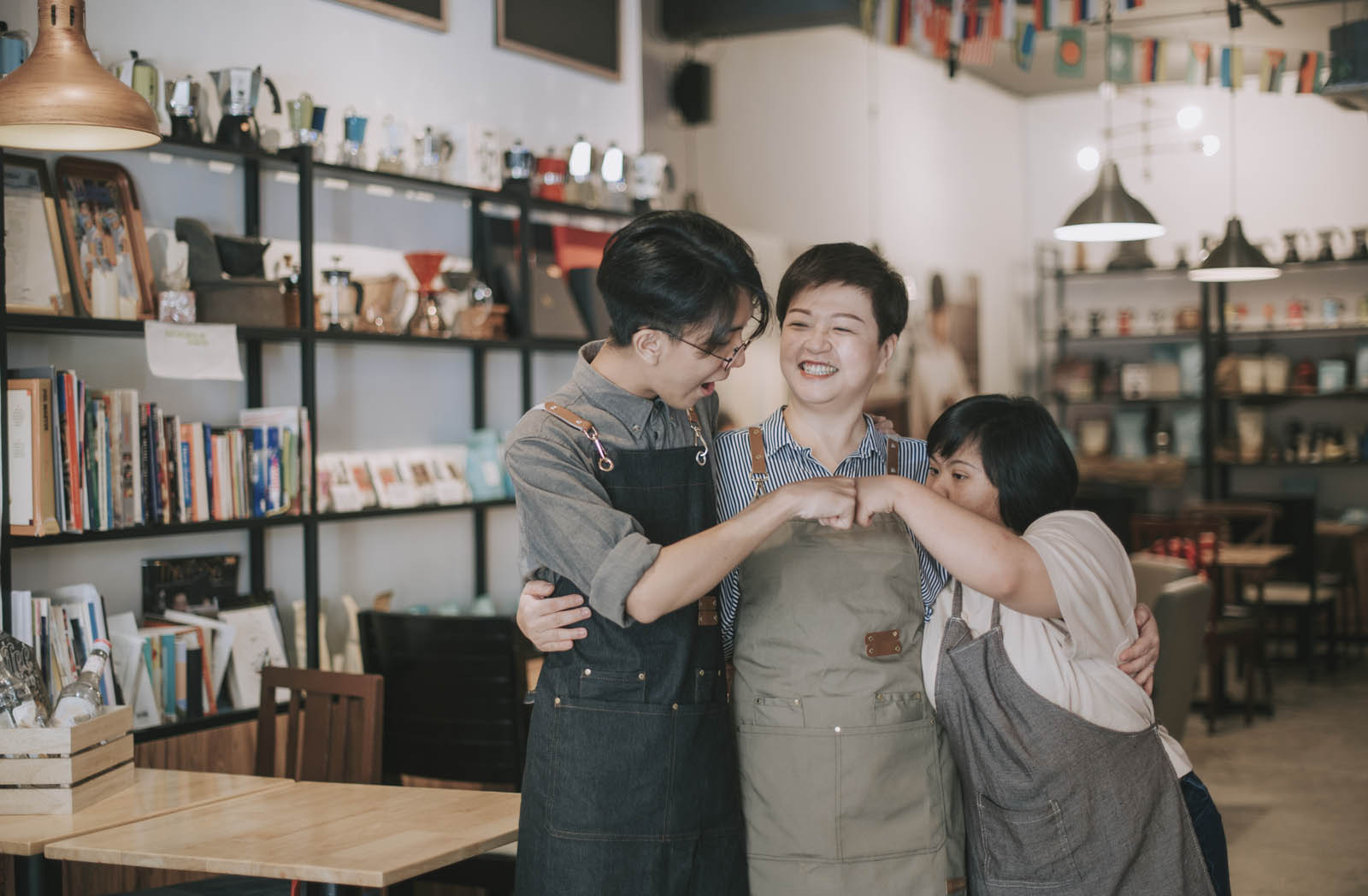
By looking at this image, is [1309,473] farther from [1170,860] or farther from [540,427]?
[540,427]

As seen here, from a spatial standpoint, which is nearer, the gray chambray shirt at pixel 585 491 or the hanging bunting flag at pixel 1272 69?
the gray chambray shirt at pixel 585 491

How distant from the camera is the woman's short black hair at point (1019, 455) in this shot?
7.34ft

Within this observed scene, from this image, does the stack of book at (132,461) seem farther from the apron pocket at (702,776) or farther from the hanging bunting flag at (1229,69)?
the hanging bunting flag at (1229,69)

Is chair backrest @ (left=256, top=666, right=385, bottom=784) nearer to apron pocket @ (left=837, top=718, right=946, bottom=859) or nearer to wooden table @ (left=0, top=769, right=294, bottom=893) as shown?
wooden table @ (left=0, top=769, right=294, bottom=893)

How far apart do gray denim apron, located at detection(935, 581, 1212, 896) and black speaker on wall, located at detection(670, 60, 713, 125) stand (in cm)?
510

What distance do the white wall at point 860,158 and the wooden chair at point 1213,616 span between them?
220 centimetres

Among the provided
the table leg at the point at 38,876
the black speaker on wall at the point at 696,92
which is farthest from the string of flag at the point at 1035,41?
the table leg at the point at 38,876

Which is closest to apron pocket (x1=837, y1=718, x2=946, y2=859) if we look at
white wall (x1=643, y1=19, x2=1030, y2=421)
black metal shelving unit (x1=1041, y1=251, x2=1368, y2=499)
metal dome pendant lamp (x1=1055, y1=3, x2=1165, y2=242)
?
metal dome pendant lamp (x1=1055, y1=3, x2=1165, y2=242)

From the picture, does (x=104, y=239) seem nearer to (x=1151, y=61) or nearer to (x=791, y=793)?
(x=791, y=793)

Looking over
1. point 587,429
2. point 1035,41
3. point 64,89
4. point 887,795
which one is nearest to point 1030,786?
point 887,795

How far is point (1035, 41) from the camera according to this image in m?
7.14

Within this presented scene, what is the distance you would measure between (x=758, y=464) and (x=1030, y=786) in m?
0.67

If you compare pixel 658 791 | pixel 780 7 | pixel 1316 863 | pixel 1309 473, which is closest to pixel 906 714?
pixel 658 791

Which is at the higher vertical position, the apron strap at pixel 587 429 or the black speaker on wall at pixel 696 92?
the black speaker on wall at pixel 696 92
